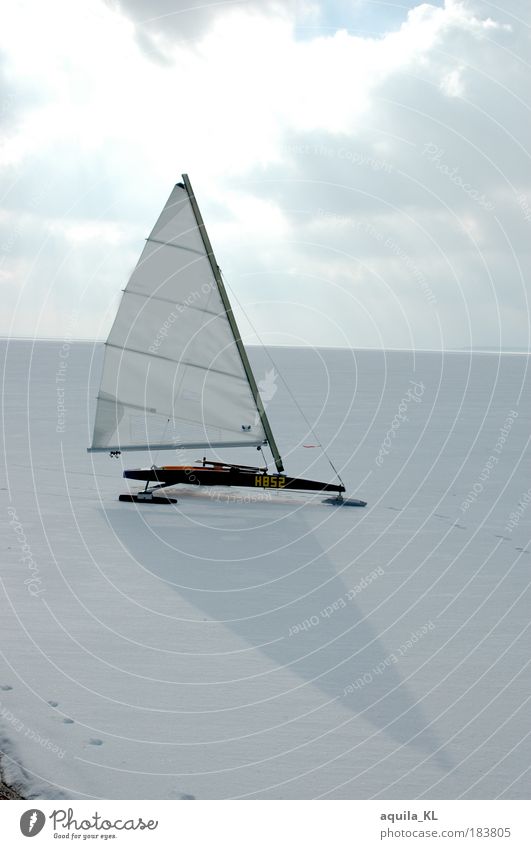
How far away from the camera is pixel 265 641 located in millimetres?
11617

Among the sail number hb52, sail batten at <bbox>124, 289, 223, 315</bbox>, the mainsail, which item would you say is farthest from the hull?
sail batten at <bbox>124, 289, 223, 315</bbox>

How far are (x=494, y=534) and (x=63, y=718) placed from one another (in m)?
11.2

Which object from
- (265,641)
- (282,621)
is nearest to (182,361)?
(282,621)

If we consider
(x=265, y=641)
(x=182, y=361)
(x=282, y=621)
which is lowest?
(x=265, y=641)

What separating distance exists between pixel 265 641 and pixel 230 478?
8.84 metres

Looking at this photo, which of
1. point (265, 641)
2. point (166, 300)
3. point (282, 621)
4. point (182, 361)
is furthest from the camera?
point (182, 361)

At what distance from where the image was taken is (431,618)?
12773 millimetres

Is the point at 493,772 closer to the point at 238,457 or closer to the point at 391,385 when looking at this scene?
the point at 238,457

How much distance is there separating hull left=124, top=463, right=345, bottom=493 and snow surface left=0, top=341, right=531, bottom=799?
0.59 m

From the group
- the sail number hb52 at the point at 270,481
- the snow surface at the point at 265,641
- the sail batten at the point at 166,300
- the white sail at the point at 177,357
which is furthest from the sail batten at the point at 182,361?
the snow surface at the point at 265,641

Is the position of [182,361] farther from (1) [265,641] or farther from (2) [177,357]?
(1) [265,641]

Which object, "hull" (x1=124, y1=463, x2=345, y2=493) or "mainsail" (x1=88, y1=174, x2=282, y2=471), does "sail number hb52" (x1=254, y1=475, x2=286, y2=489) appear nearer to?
"hull" (x1=124, y1=463, x2=345, y2=493)

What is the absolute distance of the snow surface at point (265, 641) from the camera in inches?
328

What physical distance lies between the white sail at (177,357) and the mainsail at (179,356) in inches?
0.9
